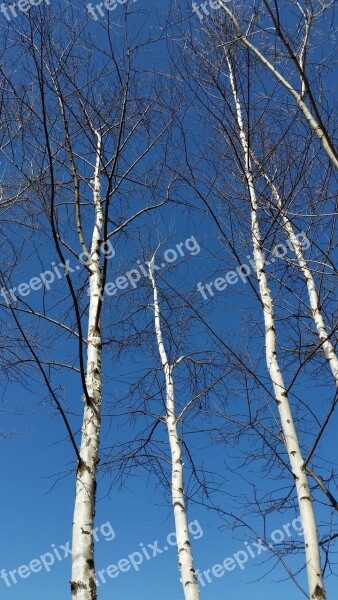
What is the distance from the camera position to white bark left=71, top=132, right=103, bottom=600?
7.55 feet

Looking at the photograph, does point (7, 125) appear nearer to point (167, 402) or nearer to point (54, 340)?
point (54, 340)

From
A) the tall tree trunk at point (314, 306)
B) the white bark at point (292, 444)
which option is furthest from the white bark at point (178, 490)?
the white bark at point (292, 444)

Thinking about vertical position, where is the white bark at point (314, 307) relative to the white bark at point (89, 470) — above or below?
above

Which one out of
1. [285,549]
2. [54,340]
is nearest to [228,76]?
[54,340]

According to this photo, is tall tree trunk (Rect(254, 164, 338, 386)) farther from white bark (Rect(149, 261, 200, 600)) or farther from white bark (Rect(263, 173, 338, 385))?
white bark (Rect(149, 261, 200, 600))

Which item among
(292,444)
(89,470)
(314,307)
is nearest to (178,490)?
(314,307)

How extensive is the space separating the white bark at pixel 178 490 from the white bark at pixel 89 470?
7.85 feet

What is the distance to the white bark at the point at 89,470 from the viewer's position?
7.55 ft

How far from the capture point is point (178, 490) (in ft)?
17.0

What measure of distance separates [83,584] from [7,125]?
134 inches

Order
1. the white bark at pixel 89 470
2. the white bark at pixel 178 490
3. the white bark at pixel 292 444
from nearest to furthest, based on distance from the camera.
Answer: the white bark at pixel 89 470 < the white bark at pixel 292 444 < the white bark at pixel 178 490

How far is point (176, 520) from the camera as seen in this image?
16.4 feet

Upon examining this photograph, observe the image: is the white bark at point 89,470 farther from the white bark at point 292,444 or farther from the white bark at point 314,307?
the white bark at point 314,307

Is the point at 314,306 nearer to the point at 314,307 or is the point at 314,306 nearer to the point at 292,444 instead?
the point at 314,307
